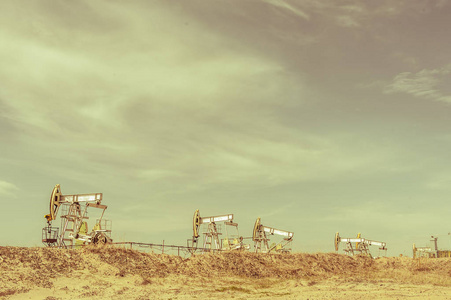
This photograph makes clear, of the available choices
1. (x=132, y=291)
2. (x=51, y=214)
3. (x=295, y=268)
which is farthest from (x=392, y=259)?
(x=51, y=214)

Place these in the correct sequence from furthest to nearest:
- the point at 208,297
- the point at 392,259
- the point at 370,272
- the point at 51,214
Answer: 1. the point at 392,259
2. the point at 370,272
3. the point at 51,214
4. the point at 208,297

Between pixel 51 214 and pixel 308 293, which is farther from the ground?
pixel 51 214

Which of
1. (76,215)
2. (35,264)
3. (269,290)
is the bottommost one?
(269,290)

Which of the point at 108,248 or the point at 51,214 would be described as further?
the point at 51,214

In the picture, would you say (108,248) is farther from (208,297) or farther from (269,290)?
(269,290)

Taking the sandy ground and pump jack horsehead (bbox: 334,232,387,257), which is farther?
pump jack horsehead (bbox: 334,232,387,257)

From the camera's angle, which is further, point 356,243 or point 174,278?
point 356,243

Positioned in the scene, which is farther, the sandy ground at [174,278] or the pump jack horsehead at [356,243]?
the pump jack horsehead at [356,243]

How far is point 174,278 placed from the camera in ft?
81.6

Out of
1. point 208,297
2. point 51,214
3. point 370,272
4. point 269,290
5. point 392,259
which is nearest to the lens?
point 208,297

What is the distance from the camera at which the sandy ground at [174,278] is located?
67.2 ft

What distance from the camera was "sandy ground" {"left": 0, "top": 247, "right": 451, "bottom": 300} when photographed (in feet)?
67.2

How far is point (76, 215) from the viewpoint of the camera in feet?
96.2

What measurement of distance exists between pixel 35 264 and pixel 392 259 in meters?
31.0
